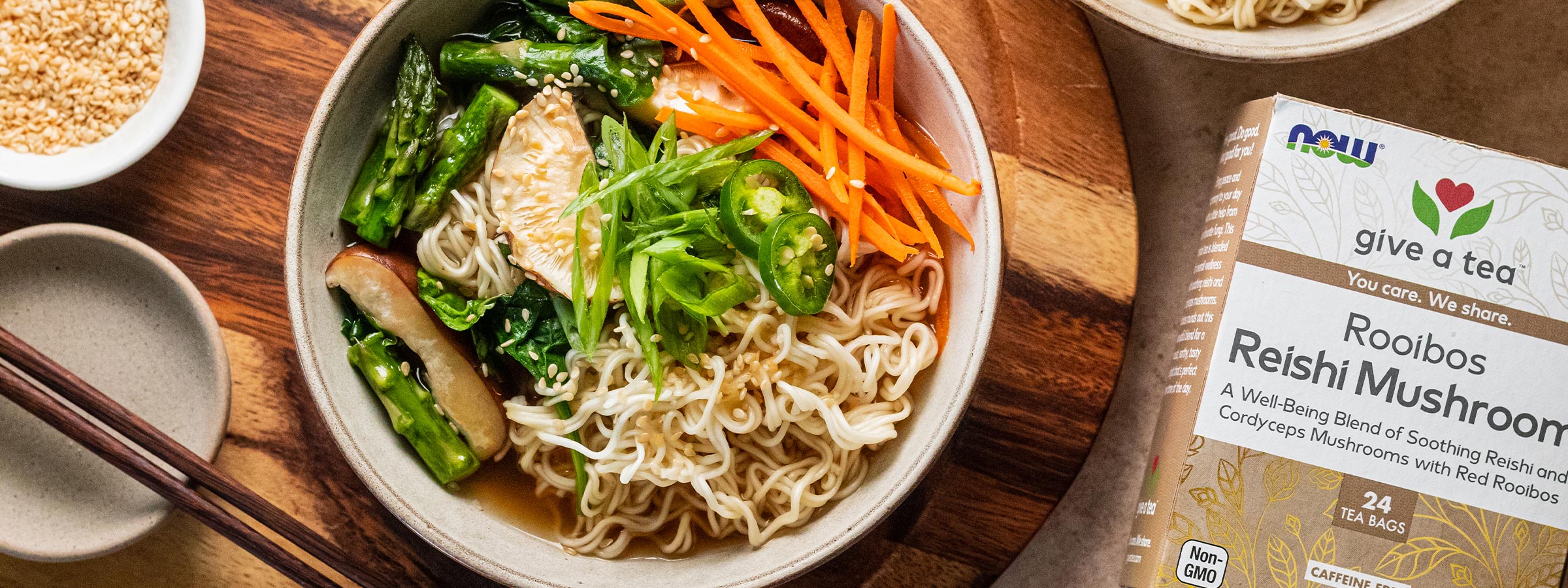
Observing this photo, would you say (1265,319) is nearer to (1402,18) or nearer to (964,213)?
(964,213)

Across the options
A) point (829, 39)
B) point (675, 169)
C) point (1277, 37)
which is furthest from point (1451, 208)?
point (675, 169)

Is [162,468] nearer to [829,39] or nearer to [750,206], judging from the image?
[750,206]

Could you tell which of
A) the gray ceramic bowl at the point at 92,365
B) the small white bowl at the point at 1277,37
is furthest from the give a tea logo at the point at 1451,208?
the gray ceramic bowl at the point at 92,365

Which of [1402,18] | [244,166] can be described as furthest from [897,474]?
[244,166]

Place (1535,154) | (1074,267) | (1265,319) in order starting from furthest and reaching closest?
(1535,154)
(1074,267)
(1265,319)

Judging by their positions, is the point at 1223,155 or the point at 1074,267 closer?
the point at 1223,155

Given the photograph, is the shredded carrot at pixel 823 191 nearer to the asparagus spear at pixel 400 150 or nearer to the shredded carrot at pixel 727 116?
the shredded carrot at pixel 727 116

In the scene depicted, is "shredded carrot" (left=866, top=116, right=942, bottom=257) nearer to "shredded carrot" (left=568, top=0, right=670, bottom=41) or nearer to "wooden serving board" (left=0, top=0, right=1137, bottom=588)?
"wooden serving board" (left=0, top=0, right=1137, bottom=588)

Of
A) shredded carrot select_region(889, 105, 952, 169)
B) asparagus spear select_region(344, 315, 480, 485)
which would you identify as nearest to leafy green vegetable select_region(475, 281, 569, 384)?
asparagus spear select_region(344, 315, 480, 485)
